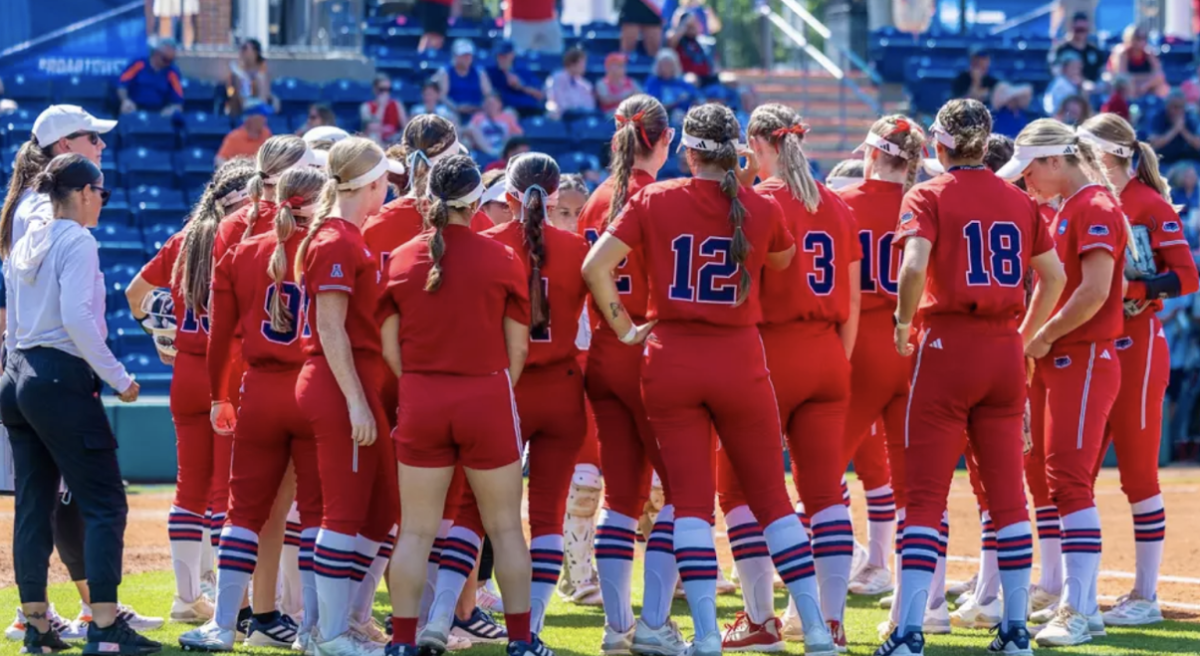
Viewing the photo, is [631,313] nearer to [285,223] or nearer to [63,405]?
[285,223]

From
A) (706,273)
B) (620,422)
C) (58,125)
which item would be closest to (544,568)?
(620,422)

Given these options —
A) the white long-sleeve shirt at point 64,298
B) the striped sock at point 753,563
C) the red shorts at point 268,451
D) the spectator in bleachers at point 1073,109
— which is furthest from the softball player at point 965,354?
the spectator in bleachers at point 1073,109

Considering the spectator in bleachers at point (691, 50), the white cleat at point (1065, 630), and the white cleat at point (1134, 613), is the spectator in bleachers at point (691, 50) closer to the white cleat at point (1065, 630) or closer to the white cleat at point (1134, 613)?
the white cleat at point (1134, 613)

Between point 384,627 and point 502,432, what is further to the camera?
point 384,627

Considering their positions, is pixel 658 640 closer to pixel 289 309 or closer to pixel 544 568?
pixel 544 568

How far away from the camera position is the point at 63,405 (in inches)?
255

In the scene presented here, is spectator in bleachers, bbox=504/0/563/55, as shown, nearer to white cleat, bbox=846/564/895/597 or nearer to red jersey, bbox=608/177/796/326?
white cleat, bbox=846/564/895/597

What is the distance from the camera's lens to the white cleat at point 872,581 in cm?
838

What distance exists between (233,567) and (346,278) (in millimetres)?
1276

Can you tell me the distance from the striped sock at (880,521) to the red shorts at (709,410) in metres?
1.78

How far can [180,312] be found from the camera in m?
7.46

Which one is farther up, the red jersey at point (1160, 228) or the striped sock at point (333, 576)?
the red jersey at point (1160, 228)

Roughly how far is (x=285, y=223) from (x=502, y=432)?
4.02 ft

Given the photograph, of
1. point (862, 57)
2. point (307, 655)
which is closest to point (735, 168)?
point (307, 655)
